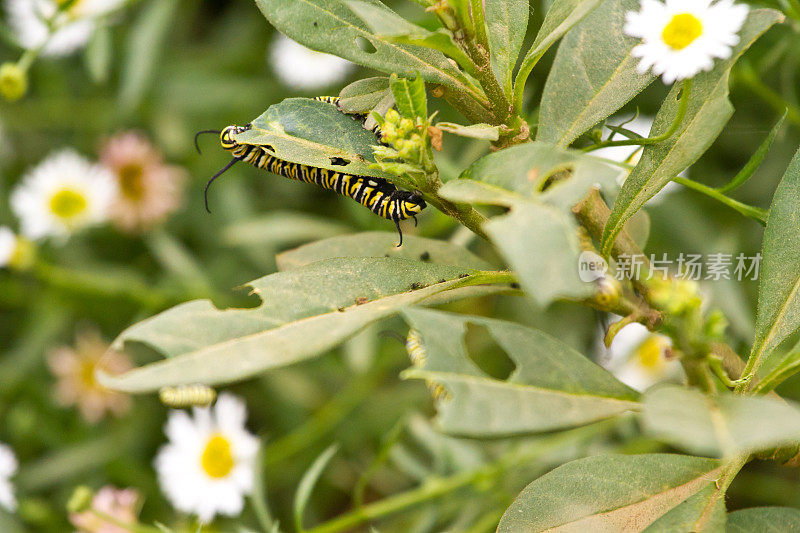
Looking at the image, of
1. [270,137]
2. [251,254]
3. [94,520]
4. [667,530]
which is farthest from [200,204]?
[667,530]

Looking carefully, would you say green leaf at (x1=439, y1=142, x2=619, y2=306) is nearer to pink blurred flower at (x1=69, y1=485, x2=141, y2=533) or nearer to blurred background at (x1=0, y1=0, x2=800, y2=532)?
blurred background at (x1=0, y1=0, x2=800, y2=532)

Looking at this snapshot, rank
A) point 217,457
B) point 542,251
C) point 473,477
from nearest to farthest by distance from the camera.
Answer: point 542,251 → point 473,477 → point 217,457

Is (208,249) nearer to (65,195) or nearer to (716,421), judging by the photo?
(65,195)

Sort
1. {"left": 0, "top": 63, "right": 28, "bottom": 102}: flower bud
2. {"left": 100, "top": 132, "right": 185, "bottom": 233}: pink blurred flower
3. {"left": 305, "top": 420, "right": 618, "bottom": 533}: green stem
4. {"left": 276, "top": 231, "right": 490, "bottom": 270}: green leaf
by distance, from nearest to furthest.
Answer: {"left": 276, "top": 231, "right": 490, "bottom": 270}: green leaf → {"left": 305, "top": 420, "right": 618, "bottom": 533}: green stem → {"left": 0, "top": 63, "right": 28, "bottom": 102}: flower bud → {"left": 100, "top": 132, "right": 185, "bottom": 233}: pink blurred flower

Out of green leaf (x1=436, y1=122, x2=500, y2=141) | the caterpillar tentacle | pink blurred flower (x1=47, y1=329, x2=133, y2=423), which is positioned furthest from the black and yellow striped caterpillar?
pink blurred flower (x1=47, y1=329, x2=133, y2=423)

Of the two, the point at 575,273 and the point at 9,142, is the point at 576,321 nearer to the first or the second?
the point at 575,273

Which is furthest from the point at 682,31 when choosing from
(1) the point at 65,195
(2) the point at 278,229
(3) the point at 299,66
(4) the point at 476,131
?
(1) the point at 65,195
